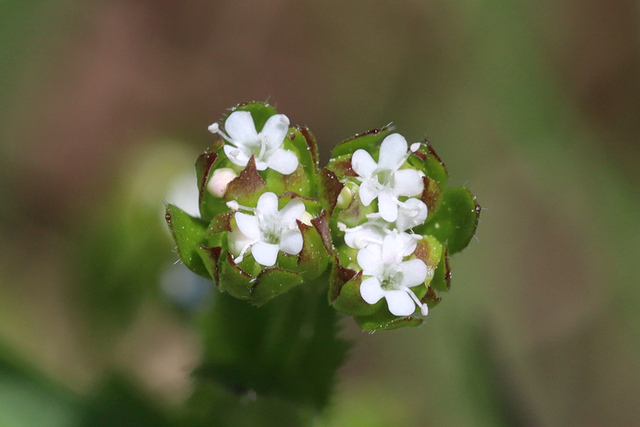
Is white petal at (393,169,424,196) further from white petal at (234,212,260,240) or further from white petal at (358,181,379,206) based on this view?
white petal at (234,212,260,240)

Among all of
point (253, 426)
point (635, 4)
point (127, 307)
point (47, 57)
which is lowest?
point (253, 426)

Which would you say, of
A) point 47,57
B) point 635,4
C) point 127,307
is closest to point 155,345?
point 127,307

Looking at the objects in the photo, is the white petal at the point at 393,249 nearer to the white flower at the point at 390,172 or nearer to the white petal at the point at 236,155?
the white flower at the point at 390,172

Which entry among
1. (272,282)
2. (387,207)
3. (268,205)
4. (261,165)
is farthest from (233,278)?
(387,207)

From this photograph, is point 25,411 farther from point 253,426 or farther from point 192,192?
point 192,192

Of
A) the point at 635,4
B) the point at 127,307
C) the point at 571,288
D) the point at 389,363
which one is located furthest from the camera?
the point at 635,4

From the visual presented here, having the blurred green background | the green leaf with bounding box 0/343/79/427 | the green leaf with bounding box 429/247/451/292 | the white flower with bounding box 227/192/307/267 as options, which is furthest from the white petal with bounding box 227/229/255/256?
the blurred green background

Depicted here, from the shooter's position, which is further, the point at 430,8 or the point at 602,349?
the point at 430,8
